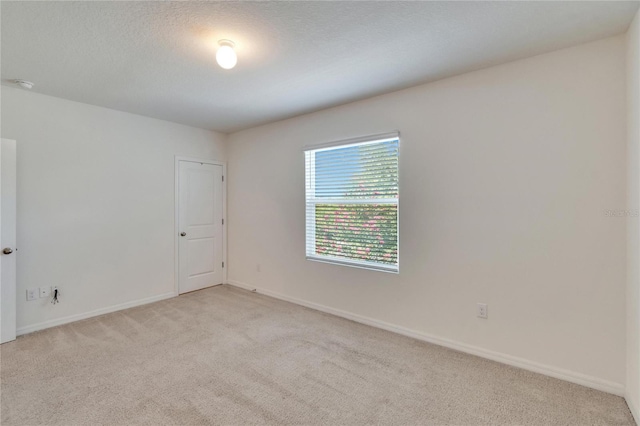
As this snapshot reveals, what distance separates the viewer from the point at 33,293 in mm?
3119

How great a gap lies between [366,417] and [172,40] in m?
2.86

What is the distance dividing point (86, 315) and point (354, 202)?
3419 mm

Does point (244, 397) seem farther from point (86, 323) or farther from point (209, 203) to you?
point (209, 203)

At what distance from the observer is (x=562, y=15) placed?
72.2 inches

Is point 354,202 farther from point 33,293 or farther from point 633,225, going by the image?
point 33,293

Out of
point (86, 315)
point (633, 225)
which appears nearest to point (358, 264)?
point (633, 225)

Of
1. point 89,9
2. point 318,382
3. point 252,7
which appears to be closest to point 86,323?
point 318,382

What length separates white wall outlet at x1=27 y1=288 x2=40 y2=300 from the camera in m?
3.09

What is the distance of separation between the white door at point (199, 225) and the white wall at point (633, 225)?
4.73m

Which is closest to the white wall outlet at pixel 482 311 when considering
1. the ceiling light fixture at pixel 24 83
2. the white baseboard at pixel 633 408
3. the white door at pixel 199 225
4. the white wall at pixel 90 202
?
the white baseboard at pixel 633 408

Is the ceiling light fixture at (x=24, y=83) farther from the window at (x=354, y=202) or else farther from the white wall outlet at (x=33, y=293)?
the window at (x=354, y=202)

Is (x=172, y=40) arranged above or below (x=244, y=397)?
above

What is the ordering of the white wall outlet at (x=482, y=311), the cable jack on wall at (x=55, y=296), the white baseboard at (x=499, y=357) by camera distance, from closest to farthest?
the white baseboard at (x=499, y=357) → the white wall outlet at (x=482, y=311) → the cable jack on wall at (x=55, y=296)

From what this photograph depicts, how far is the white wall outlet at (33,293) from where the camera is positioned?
3.09 m
